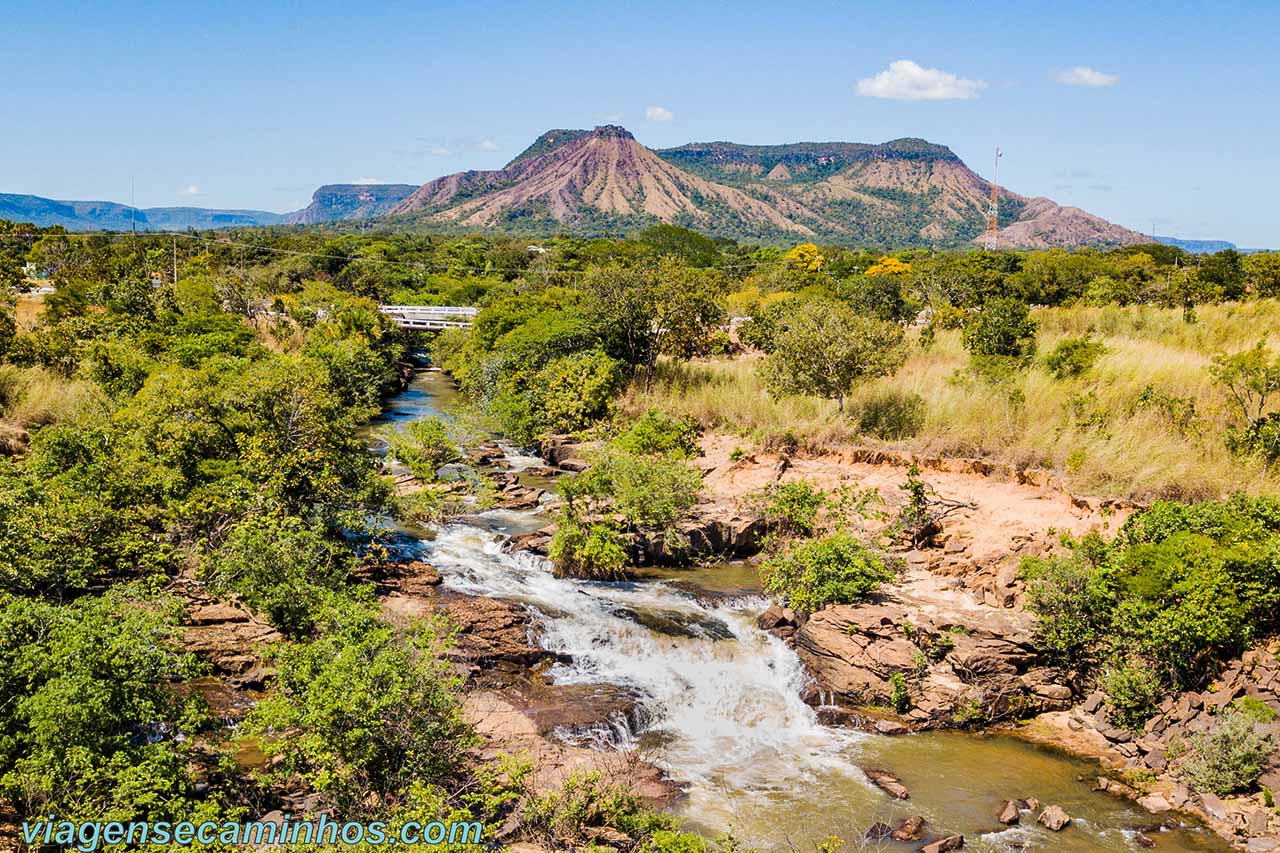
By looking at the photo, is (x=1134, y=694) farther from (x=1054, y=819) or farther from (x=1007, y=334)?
(x=1007, y=334)

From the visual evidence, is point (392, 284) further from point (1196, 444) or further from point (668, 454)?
point (1196, 444)

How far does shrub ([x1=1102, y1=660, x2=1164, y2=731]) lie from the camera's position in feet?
41.3

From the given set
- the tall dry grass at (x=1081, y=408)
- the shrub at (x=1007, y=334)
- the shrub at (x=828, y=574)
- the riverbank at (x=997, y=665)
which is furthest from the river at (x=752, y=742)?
the shrub at (x=1007, y=334)

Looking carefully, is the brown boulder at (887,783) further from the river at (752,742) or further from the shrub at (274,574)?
the shrub at (274,574)

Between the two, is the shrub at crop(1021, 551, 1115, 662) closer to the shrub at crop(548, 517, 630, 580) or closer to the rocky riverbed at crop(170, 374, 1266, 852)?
the rocky riverbed at crop(170, 374, 1266, 852)

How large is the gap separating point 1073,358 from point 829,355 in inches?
264

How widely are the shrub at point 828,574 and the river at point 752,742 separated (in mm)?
1016

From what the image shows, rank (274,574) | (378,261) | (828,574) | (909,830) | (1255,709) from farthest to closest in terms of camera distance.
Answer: (378,261), (828,574), (274,574), (1255,709), (909,830)

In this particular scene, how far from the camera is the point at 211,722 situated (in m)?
11.0

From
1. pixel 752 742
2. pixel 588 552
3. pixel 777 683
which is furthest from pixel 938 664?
pixel 588 552

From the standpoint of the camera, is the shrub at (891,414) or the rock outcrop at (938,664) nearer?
the rock outcrop at (938,664)

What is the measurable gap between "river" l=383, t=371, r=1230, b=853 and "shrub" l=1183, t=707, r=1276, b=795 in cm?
81

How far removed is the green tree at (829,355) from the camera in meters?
23.6

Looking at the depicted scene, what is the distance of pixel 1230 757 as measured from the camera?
431 inches
